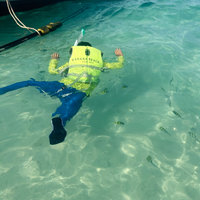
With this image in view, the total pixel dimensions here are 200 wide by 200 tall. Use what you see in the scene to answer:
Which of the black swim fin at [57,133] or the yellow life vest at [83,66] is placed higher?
the yellow life vest at [83,66]

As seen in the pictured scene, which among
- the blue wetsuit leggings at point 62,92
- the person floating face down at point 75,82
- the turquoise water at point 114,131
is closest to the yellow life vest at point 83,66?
the person floating face down at point 75,82

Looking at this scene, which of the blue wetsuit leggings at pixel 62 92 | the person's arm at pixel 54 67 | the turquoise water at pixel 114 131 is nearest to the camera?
the turquoise water at pixel 114 131

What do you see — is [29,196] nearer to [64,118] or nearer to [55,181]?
[55,181]

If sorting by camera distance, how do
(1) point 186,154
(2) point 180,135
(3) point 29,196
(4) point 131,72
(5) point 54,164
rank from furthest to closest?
(4) point 131,72
(2) point 180,135
(1) point 186,154
(5) point 54,164
(3) point 29,196

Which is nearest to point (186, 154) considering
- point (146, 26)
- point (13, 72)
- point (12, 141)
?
point (12, 141)

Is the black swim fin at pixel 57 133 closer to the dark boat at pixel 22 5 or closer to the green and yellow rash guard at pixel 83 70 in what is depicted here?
the green and yellow rash guard at pixel 83 70

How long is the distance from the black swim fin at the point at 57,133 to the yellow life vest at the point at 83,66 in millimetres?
1330

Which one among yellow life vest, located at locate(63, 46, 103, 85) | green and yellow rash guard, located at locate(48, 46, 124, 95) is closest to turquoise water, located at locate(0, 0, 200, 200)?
green and yellow rash guard, located at locate(48, 46, 124, 95)

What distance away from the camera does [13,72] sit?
5867mm

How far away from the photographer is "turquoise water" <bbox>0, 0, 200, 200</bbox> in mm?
3027

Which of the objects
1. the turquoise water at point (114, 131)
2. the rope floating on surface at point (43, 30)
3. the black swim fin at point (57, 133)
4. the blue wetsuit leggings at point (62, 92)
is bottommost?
the turquoise water at point (114, 131)

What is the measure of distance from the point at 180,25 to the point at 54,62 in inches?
285

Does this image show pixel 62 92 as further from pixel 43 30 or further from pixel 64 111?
pixel 43 30

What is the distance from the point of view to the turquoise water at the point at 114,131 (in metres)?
3.03
